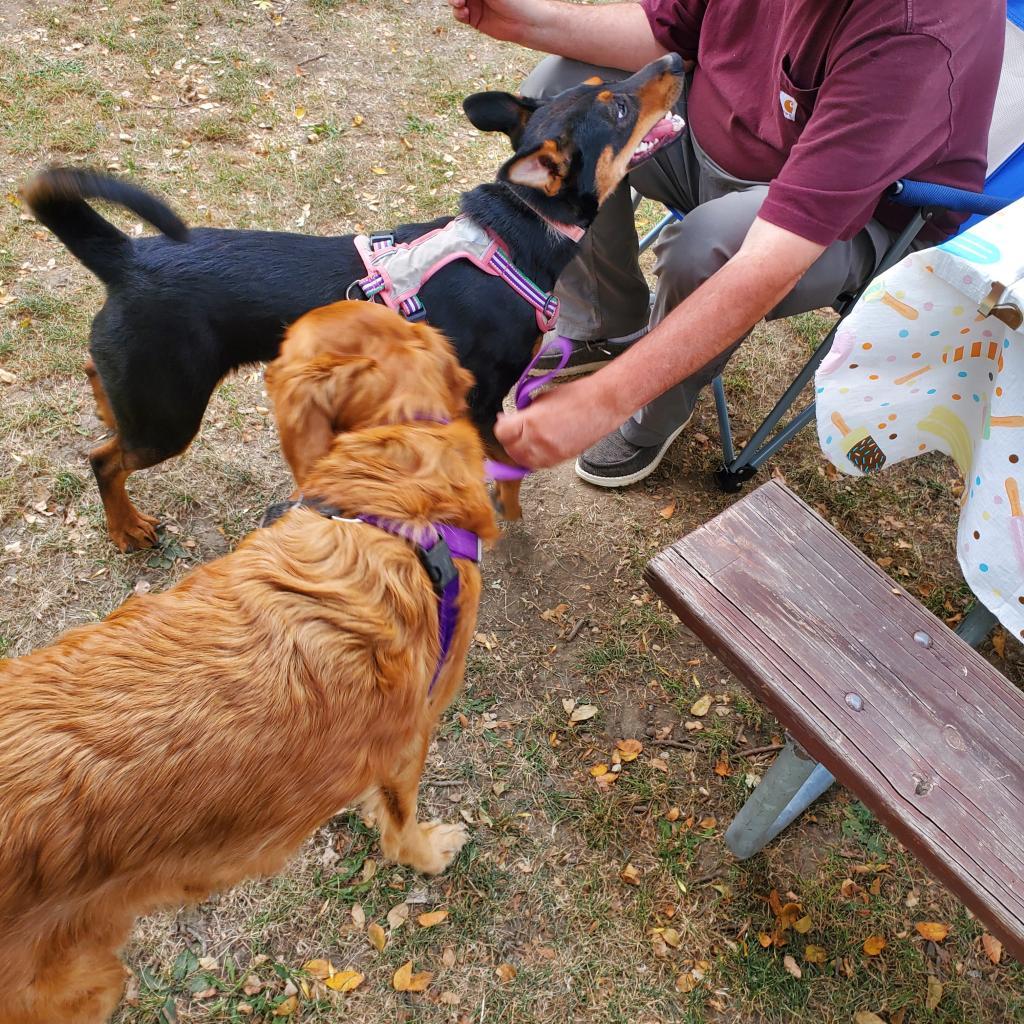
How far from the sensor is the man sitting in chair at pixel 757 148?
209cm

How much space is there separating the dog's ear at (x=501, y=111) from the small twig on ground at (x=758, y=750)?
2655 mm

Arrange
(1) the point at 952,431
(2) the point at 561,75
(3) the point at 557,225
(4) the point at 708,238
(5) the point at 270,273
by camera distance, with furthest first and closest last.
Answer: (2) the point at 561,75 → (3) the point at 557,225 → (4) the point at 708,238 → (5) the point at 270,273 → (1) the point at 952,431

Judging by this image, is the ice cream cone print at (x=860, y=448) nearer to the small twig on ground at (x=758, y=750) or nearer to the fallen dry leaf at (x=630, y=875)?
the small twig on ground at (x=758, y=750)

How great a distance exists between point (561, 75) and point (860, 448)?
2.21 metres

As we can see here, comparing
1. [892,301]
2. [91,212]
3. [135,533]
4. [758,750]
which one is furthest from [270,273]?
[758,750]

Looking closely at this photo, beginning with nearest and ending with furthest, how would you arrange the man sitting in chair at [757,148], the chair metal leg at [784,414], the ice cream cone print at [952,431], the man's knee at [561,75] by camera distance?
1. the ice cream cone print at [952,431]
2. the man sitting in chair at [757,148]
3. the chair metal leg at [784,414]
4. the man's knee at [561,75]

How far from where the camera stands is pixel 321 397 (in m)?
1.70

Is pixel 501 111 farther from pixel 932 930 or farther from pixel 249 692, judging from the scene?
pixel 932 930

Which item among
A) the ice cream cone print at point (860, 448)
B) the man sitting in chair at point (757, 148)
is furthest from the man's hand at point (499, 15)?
the ice cream cone print at point (860, 448)

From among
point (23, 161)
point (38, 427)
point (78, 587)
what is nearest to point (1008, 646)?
point (78, 587)

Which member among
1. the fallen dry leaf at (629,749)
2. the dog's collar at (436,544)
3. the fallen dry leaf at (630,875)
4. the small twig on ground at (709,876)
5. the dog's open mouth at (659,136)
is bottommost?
the fallen dry leaf at (630,875)

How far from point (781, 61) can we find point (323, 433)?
1965 millimetres

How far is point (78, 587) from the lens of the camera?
2.90 m

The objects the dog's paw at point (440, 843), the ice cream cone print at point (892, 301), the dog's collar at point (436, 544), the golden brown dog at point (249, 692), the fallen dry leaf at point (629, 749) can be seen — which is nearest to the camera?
the golden brown dog at point (249, 692)
